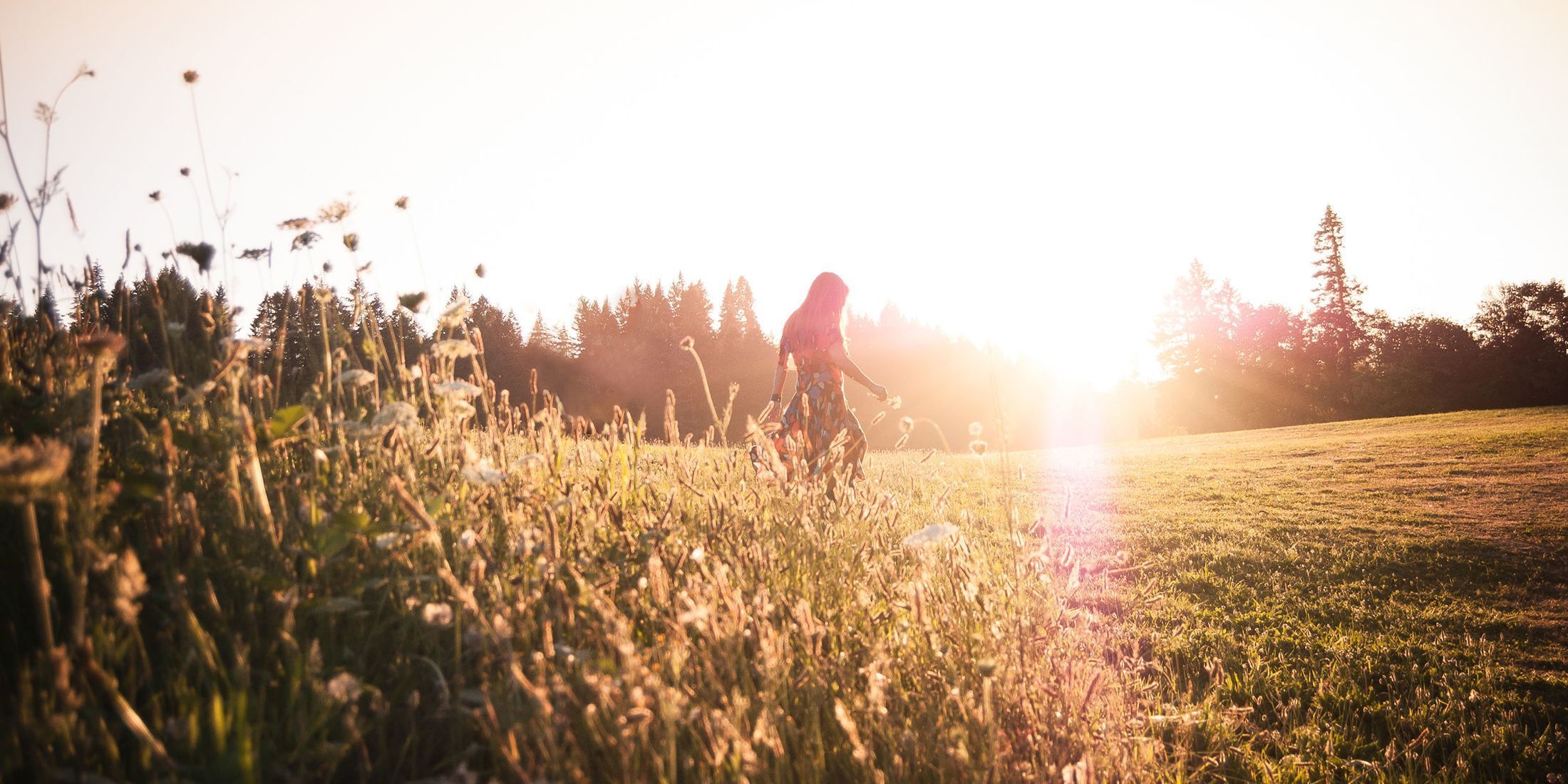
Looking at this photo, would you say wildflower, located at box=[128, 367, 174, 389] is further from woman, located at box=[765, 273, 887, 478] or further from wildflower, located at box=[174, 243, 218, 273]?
woman, located at box=[765, 273, 887, 478]

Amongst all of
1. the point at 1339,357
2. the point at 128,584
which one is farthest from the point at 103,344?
the point at 1339,357

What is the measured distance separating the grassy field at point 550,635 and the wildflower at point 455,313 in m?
0.13

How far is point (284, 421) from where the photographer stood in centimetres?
180

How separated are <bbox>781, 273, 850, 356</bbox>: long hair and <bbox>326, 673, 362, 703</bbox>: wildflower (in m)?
5.96

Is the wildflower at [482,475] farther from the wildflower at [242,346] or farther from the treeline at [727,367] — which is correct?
the treeline at [727,367]

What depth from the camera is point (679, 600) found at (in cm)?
189

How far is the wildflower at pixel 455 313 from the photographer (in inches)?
94.0

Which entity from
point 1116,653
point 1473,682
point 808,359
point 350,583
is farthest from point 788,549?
point 808,359

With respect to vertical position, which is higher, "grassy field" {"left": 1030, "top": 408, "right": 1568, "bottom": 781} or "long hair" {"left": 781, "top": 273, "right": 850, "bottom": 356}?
"long hair" {"left": 781, "top": 273, "right": 850, "bottom": 356}

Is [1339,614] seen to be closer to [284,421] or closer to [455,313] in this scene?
[455,313]

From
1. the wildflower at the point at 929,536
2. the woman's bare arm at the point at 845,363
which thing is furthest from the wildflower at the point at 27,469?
the woman's bare arm at the point at 845,363

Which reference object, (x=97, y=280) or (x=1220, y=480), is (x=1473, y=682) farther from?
(x=1220, y=480)

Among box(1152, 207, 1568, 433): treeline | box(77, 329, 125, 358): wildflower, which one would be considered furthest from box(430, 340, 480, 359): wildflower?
box(1152, 207, 1568, 433): treeline

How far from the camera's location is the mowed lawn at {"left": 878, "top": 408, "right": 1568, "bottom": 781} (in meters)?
2.93
